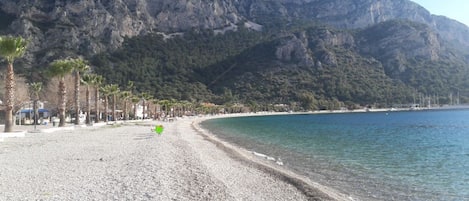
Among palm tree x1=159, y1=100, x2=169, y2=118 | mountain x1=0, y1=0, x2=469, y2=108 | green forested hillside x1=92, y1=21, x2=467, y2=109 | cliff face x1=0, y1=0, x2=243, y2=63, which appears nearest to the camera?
palm tree x1=159, y1=100, x2=169, y2=118

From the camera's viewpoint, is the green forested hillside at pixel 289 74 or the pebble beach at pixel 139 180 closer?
the pebble beach at pixel 139 180

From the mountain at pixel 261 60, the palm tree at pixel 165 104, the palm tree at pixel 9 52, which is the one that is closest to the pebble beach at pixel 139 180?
the palm tree at pixel 9 52

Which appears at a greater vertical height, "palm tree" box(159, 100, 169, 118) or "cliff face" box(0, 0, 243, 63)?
"cliff face" box(0, 0, 243, 63)

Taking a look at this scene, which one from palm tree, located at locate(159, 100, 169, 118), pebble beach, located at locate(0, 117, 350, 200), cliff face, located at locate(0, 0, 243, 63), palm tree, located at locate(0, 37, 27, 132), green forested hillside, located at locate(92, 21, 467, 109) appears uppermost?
cliff face, located at locate(0, 0, 243, 63)

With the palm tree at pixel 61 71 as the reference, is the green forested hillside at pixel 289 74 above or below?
above

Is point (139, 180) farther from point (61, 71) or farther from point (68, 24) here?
point (68, 24)

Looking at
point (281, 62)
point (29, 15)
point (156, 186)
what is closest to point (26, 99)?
point (156, 186)

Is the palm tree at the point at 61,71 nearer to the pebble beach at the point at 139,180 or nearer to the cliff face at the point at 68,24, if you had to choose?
the pebble beach at the point at 139,180

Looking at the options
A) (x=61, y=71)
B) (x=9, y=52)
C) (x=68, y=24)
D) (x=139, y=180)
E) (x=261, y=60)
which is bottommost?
(x=139, y=180)

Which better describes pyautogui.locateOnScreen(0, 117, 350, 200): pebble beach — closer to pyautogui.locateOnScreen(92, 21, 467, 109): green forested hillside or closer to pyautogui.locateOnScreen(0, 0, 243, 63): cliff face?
pyautogui.locateOnScreen(0, 0, 243, 63): cliff face

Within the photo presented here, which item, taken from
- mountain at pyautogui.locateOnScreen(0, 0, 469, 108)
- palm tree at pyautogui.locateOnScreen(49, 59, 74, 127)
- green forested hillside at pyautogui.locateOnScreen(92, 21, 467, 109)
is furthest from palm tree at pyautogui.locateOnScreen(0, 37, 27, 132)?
green forested hillside at pyautogui.locateOnScreen(92, 21, 467, 109)

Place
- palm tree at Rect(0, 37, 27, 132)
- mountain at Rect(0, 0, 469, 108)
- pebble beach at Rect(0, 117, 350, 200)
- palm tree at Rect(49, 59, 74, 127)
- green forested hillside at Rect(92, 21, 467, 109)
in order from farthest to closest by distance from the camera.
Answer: green forested hillside at Rect(92, 21, 467, 109), mountain at Rect(0, 0, 469, 108), palm tree at Rect(49, 59, 74, 127), palm tree at Rect(0, 37, 27, 132), pebble beach at Rect(0, 117, 350, 200)

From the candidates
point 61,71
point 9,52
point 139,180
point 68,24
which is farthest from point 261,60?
point 139,180

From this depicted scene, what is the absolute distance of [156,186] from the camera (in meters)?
12.6
